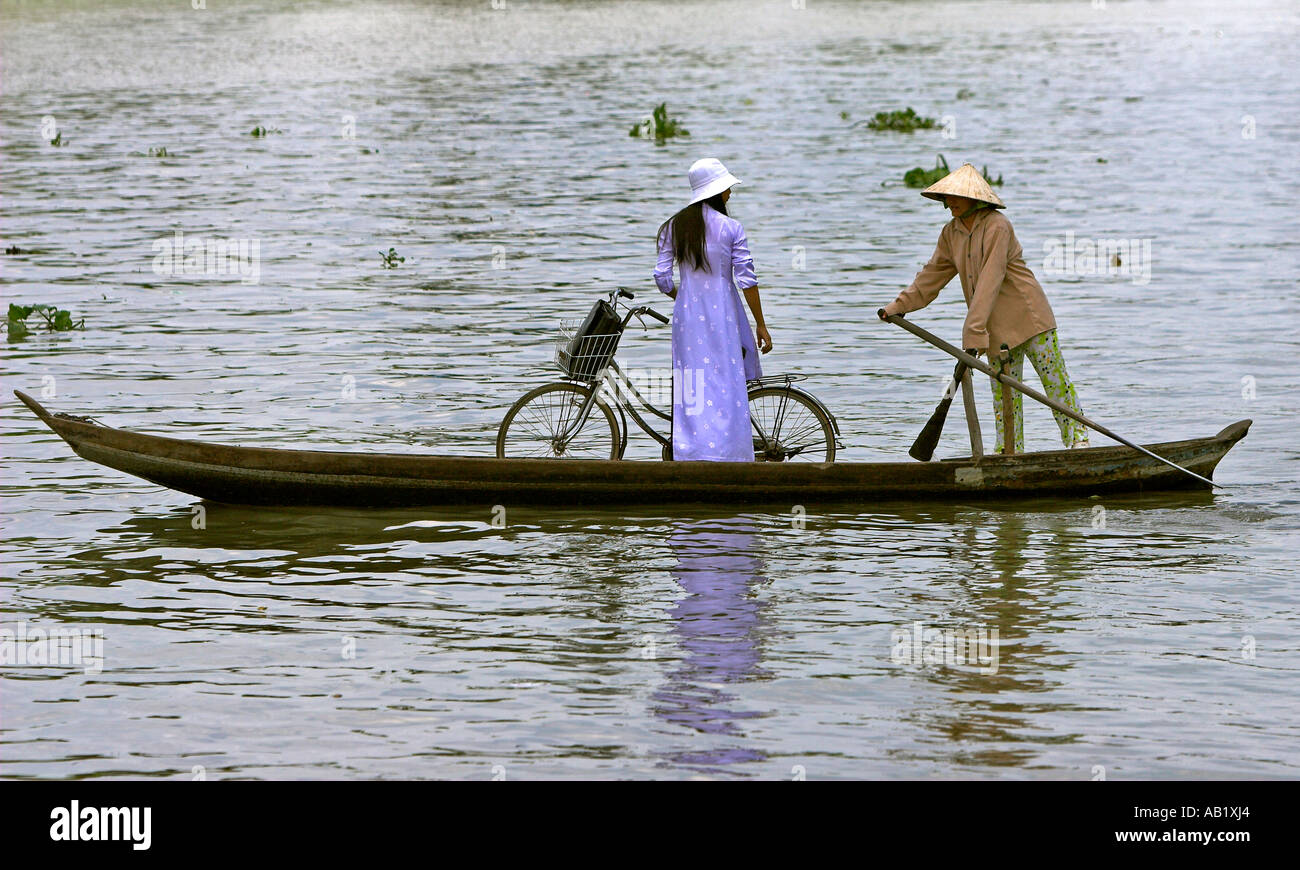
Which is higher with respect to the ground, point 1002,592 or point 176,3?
point 176,3

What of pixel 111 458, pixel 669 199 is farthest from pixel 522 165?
pixel 111 458

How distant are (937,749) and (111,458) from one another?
4832 millimetres

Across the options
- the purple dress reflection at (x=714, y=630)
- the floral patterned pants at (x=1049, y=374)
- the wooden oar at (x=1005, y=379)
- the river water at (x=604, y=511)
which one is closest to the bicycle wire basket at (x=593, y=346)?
the river water at (x=604, y=511)

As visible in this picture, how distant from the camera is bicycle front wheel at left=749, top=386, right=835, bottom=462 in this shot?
980cm

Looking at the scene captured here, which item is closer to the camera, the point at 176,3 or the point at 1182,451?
the point at 1182,451

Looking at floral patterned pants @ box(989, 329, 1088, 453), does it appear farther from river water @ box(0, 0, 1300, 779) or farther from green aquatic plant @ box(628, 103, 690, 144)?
green aquatic plant @ box(628, 103, 690, 144)

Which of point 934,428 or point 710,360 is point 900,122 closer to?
point 934,428

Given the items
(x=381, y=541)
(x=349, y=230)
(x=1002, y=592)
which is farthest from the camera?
(x=349, y=230)

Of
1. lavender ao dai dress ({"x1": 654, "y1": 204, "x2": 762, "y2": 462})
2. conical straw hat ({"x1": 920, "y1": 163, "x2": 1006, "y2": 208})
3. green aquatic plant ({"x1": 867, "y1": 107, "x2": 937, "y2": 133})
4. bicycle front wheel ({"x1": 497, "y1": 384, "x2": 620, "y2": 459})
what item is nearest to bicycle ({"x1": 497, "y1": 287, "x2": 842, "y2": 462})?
bicycle front wheel ({"x1": 497, "y1": 384, "x2": 620, "y2": 459})

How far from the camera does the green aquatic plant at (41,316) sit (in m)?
15.1

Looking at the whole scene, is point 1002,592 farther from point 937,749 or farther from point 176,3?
point 176,3

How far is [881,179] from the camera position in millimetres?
25719

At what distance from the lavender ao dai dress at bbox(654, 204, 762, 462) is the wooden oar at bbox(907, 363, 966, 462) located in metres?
0.93
